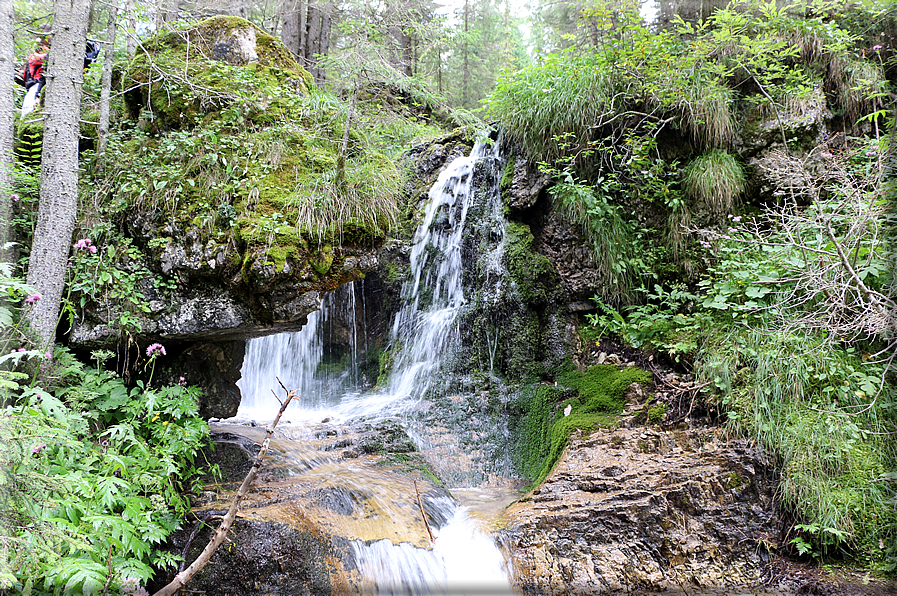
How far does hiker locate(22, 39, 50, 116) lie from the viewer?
240 inches

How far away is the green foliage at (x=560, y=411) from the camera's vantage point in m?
5.30

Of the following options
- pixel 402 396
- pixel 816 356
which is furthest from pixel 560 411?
pixel 816 356

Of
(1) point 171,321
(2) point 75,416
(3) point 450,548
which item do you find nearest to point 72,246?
(1) point 171,321

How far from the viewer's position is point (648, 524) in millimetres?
3861

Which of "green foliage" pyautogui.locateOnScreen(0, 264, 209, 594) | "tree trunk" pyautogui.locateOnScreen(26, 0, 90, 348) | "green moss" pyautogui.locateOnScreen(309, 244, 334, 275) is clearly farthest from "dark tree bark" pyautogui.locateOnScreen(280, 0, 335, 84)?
"green foliage" pyautogui.locateOnScreen(0, 264, 209, 594)

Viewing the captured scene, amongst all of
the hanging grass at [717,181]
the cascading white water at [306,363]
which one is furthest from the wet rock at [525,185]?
the cascading white water at [306,363]

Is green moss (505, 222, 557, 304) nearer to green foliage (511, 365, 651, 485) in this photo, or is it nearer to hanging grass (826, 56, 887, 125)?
green foliage (511, 365, 651, 485)

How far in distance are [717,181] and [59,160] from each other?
7224 millimetres

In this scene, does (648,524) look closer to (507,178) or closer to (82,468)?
(82,468)

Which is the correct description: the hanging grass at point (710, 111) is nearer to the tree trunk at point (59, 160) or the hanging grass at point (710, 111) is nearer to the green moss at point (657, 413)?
the green moss at point (657, 413)

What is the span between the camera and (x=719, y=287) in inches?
218

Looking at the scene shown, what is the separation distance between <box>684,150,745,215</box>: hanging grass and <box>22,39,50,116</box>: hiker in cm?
873

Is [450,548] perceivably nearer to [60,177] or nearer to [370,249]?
[370,249]

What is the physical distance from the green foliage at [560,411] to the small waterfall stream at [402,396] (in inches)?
30.1
